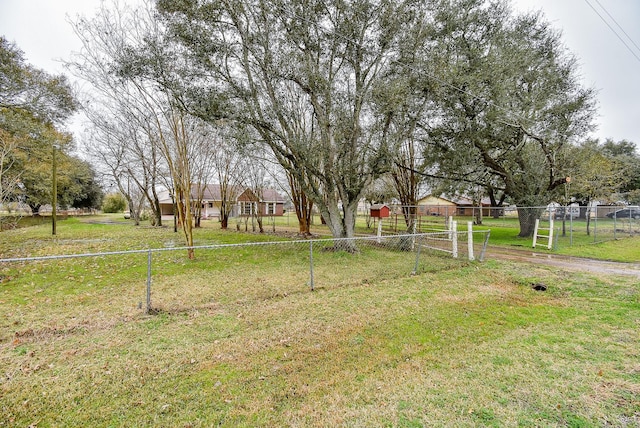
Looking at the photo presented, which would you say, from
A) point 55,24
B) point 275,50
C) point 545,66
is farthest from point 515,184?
point 55,24

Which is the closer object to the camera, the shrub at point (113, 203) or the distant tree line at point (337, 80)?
the distant tree line at point (337, 80)

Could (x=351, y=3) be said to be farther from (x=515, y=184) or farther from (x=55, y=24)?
(x=515, y=184)

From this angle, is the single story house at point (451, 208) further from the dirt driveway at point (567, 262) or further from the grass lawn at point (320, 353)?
the grass lawn at point (320, 353)

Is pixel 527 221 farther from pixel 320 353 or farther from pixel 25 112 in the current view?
pixel 25 112

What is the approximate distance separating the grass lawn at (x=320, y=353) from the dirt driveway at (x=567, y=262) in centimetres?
142

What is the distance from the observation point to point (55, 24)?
915 centimetres

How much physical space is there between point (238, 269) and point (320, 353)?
5.51 metres

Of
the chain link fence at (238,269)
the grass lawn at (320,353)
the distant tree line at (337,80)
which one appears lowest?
the grass lawn at (320,353)

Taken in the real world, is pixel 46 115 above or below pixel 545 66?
below

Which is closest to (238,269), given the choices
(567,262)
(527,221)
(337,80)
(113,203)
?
(337,80)

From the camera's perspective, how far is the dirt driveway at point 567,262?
8375 mm

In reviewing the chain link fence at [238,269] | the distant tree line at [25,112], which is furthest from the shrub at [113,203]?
the chain link fence at [238,269]

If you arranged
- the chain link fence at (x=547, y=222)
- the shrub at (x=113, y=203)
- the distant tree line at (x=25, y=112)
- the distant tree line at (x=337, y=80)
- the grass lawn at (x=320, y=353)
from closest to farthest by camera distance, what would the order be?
the grass lawn at (x=320, y=353), the distant tree line at (x=337, y=80), the distant tree line at (x=25, y=112), the chain link fence at (x=547, y=222), the shrub at (x=113, y=203)

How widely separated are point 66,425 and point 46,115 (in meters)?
19.4
